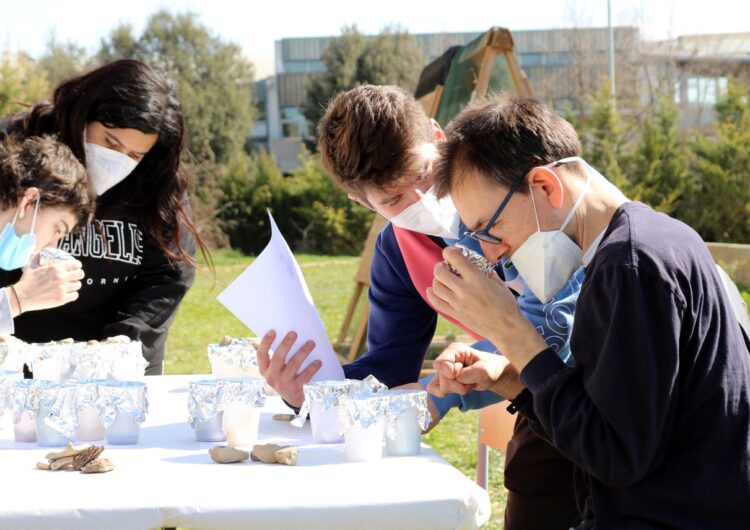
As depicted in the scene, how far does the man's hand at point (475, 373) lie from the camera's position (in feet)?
5.93

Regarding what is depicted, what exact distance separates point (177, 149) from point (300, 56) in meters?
34.8

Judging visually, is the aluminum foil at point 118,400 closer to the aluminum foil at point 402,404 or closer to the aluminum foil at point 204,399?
the aluminum foil at point 204,399

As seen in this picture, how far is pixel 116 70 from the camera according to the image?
3105mm

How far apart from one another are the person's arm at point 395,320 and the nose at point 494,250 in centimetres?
80

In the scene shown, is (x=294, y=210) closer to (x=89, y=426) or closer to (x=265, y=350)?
(x=265, y=350)

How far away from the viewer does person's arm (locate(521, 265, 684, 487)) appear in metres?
1.44

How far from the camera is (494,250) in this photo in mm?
1825

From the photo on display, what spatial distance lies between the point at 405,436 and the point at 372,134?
0.81 m

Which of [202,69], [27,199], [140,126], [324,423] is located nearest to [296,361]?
[324,423]

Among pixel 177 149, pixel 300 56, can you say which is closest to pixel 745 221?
pixel 177 149

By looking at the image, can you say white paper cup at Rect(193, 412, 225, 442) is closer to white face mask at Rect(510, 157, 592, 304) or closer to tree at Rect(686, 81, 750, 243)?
white face mask at Rect(510, 157, 592, 304)

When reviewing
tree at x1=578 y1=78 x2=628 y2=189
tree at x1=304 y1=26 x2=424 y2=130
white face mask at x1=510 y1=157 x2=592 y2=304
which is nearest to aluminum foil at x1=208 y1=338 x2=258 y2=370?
white face mask at x1=510 y1=157 x2=592 y2=304

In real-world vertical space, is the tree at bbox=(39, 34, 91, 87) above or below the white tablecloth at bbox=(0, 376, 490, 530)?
above

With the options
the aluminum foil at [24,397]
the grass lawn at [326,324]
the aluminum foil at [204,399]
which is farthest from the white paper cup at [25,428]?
the grass lawn at [326,324]
